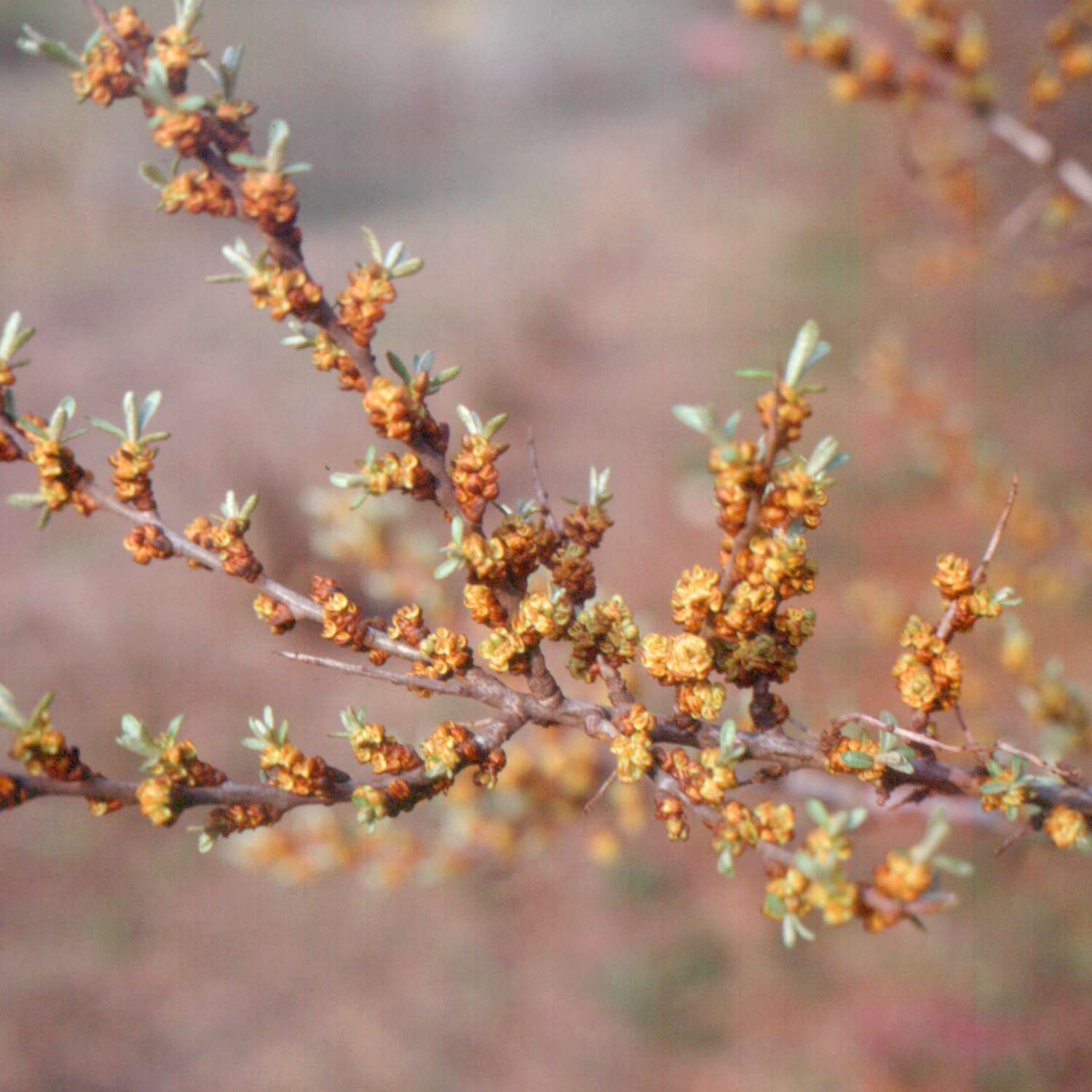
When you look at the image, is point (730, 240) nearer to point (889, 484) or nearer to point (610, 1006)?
point (889, 484)

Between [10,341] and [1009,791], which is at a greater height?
[10,341]

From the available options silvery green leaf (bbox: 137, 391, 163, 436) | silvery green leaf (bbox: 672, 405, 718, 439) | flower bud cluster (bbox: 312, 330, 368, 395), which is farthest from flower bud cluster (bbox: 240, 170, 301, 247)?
silvery green leaf (bbox: 672, 405, 718, 439)

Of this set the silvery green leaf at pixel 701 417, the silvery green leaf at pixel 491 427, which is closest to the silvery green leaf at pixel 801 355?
the silvery green leaf at pixel 701 417

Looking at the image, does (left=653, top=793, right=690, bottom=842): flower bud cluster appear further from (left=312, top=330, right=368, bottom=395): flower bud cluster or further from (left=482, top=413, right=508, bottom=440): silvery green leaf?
(left=312, top=330, right=368, bottom=395): flower bud cluster

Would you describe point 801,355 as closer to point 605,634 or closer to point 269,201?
point 605,634

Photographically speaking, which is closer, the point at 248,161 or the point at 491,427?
the point at 248,161

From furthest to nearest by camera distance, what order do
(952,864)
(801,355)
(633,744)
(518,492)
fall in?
(518,492) < (633,744) < (801,355) < (952,864)

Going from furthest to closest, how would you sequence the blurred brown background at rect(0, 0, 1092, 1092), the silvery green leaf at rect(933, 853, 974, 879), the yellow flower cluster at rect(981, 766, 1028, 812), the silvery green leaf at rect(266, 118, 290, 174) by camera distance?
the blurred brown background at rect(0, 0, 1092, 1092), the yellow flower cluster at rect(981, 766, 1028, 812), the silvery green leaf at rect(266, 118, 290, 174), the silvery green leaf at rect(933, 853, 974, 879)

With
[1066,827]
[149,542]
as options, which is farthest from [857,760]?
[149,542]

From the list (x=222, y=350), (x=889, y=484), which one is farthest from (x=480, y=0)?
(x=889, y=484)

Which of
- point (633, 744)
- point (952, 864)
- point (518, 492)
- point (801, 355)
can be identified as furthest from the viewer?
point (518, 492)
